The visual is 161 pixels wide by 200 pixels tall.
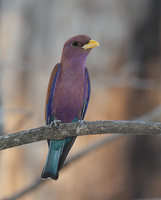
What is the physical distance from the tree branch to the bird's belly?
403 millimetres

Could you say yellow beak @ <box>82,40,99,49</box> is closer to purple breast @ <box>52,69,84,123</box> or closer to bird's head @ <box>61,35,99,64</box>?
Answer: bird's head @ <box>61,35,99,64</box>

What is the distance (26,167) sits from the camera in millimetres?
5301

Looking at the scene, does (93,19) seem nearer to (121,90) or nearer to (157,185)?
(121,90)

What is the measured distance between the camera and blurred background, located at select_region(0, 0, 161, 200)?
16.8 feet

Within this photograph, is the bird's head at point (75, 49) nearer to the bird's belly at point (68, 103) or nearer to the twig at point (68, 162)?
the bird's belly at point (68, 103)

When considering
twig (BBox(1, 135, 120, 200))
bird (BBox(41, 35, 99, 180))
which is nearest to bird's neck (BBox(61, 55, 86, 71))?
bird (BBox(41, 35, 99, 180))

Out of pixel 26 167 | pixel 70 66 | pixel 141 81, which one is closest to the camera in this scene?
pixel 70 66

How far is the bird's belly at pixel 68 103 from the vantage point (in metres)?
3.07

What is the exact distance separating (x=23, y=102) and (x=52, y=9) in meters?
1.29

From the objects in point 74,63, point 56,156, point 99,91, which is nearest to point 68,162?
point 56,156

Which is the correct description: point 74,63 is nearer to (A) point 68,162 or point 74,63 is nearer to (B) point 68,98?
(B) point 68,98

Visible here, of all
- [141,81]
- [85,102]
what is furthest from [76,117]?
[141,81]

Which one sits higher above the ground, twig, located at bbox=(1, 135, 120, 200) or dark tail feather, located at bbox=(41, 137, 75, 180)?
dark tail feather, located at bbox=(41, 137, 75, 180)

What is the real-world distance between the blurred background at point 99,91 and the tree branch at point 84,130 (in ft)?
7.66
